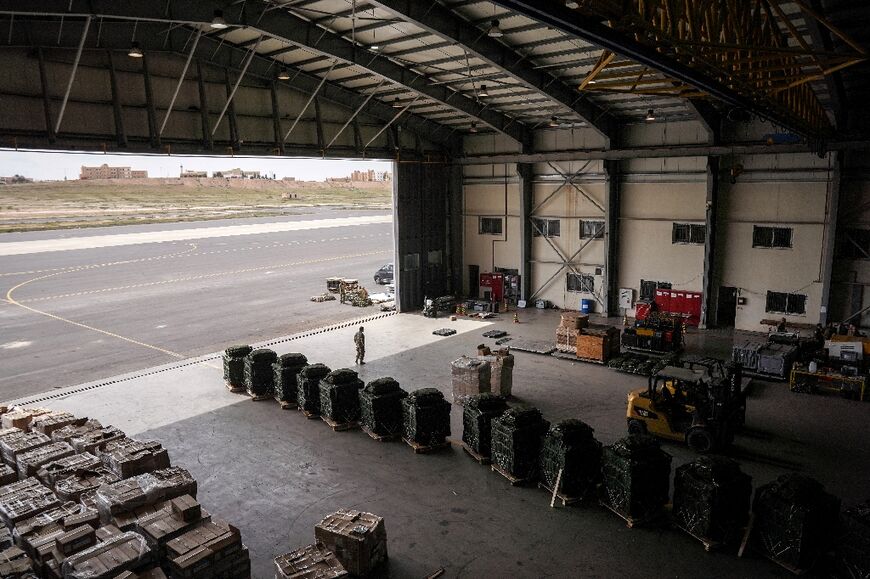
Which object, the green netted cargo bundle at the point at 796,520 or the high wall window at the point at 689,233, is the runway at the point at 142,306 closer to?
the high wall window at the point at 689,233

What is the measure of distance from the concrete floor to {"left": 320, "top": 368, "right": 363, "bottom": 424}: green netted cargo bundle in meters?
0.42

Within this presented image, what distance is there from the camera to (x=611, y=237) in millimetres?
26156

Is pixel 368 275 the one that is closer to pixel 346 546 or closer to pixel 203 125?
pixel 203 125

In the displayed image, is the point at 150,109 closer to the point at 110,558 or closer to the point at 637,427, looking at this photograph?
the point at 110,558

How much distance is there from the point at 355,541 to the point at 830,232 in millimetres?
20631

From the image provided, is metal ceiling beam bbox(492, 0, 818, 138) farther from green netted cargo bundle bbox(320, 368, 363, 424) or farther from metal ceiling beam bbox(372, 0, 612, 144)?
green netted cargo bundle bbox(320, 368, 363, 424)

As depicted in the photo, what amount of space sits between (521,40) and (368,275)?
2307 centimetres

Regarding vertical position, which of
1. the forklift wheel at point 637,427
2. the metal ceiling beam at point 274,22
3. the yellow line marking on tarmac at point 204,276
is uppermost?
the metal ceiling beam at point 274,22

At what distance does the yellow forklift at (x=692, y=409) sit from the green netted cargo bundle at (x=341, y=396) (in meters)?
6.49

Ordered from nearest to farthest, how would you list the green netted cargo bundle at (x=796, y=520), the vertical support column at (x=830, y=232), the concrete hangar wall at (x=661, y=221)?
the green netted cargo bundle at (x=796, y=520) < the vertical support column at (x=830, y=232) < the concrete hangar wall at (x=661, y=221)

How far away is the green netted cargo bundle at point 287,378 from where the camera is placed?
1531 cm

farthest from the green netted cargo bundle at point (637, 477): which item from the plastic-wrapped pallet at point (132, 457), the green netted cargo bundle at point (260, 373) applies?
the green netted cargo bundle at point (260, 373)

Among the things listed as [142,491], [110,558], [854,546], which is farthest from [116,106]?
[854,546]

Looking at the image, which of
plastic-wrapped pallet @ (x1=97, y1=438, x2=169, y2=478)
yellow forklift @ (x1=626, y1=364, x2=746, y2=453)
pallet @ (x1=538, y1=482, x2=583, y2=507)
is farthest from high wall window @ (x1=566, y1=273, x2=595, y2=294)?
plastic-wrapped pallet @ (x1=97, y1=438, x2=169, y2=478)
